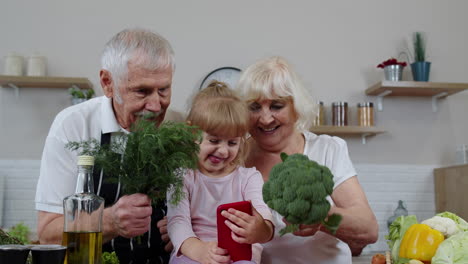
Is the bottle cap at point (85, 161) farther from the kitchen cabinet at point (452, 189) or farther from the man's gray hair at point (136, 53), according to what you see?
the kitchen cabinet at point (452, 189)

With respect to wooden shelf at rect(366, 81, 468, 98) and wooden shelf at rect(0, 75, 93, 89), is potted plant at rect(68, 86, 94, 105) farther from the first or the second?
wooden shelf at rect(366, 81, 468, 98)

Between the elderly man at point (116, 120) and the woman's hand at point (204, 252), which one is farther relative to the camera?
the elderly man at point (116, 120)

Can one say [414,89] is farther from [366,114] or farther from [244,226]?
[244,226]

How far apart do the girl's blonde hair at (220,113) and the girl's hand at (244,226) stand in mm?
378

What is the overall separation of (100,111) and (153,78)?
30cm

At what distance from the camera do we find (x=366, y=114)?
448 centimetres

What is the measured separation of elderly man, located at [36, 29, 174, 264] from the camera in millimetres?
1575

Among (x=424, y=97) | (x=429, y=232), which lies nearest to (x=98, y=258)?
(x=429, y=232)

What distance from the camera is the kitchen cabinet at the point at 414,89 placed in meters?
4.39

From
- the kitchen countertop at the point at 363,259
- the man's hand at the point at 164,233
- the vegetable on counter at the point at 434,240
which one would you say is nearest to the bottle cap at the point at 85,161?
the man's hand at the point at 164,233

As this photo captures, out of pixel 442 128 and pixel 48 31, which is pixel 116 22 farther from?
pixel 442 128

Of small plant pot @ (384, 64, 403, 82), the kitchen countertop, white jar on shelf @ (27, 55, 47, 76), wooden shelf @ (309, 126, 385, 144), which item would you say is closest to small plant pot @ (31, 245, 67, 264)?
the kitchen countertop

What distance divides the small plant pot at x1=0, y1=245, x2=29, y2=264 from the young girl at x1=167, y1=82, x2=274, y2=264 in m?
0.59

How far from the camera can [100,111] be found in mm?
1777
